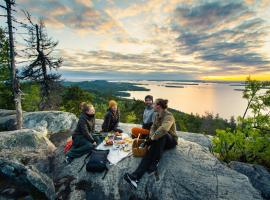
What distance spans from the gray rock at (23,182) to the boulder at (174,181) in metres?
0.87

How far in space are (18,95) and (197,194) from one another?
1357cm

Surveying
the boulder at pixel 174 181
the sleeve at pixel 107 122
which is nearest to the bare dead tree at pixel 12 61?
the sleeve at pixel 107 122

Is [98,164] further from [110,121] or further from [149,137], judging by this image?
[110,121]

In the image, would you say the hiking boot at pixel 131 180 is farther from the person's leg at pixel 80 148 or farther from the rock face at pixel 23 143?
the rock face at pixel 23 143

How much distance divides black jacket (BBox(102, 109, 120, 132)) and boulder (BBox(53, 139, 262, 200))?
2.75m

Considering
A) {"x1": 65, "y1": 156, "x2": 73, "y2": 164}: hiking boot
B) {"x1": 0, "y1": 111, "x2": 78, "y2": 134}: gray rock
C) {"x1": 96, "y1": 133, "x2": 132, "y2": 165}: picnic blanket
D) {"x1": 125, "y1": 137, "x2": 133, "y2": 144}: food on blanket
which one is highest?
{"x1": 125, "y1": 137, "x2": 133, "y2": 144}: food on blanket

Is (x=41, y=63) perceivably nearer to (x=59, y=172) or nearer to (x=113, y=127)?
(x=113, y=127)

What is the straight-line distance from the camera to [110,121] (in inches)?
376

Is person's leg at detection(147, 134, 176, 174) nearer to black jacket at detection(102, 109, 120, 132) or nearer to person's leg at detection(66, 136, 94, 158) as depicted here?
person's leg at detection(66, 136, 94, 158)

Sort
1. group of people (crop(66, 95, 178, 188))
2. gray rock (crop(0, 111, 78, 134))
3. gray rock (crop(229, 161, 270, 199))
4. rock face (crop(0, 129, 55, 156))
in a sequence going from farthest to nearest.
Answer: gray rock (crop(0, 111, 78, 134)) → rock face (crop(0, 129, 55, 156)) → gray rock (crop(229, 161, 270, 199)) → group of people (crop(66, 95, 178, 188))

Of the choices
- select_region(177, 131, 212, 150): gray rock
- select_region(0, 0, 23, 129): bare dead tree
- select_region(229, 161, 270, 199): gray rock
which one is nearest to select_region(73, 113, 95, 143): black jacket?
select_region(229, 161, 270, 199): gray rock

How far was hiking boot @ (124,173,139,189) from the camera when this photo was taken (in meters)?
5.73

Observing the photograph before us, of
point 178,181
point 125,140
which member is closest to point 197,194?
point 178,181

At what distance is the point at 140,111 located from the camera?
48844 mm
